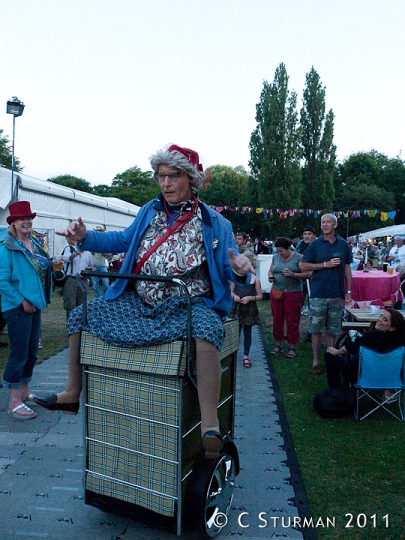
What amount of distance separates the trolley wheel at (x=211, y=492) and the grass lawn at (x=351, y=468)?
586 millimetres

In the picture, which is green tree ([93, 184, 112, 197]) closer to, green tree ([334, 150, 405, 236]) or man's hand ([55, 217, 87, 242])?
green tree ([334, 150, 405, 236])

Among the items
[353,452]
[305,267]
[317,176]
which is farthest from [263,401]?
[317,176]

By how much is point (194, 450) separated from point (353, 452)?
197cm

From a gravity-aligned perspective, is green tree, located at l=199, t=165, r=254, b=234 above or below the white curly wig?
above

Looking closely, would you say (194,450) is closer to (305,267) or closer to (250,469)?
(250,469)

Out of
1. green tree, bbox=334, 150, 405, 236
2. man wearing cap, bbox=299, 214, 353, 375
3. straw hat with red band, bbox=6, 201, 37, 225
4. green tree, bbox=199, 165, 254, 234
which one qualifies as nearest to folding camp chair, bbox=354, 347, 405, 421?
man wearing cap, bbox=299, 214, 353, 375

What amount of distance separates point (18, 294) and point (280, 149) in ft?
129

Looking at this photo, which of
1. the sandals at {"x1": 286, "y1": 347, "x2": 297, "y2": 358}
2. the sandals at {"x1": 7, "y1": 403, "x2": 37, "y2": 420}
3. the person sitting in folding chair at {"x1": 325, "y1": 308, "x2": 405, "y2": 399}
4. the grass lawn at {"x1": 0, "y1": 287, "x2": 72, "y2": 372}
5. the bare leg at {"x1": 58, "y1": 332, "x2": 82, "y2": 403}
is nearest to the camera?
the bare leg at {"x1": 58, "y1": 332, "x2": 82, "y2": 403}

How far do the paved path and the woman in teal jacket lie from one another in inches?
15.2

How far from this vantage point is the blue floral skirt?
8.61 ft

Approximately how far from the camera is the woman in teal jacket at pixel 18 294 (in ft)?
15.5

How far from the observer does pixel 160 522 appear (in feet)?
8.96

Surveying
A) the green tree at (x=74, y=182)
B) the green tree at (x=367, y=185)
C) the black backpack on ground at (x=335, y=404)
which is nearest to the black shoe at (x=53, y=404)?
the black backpack on ground at (x=335, y=404)

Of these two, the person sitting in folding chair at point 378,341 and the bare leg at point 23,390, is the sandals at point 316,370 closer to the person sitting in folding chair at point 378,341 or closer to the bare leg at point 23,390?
the person sitting in folding chair at point 378,341
